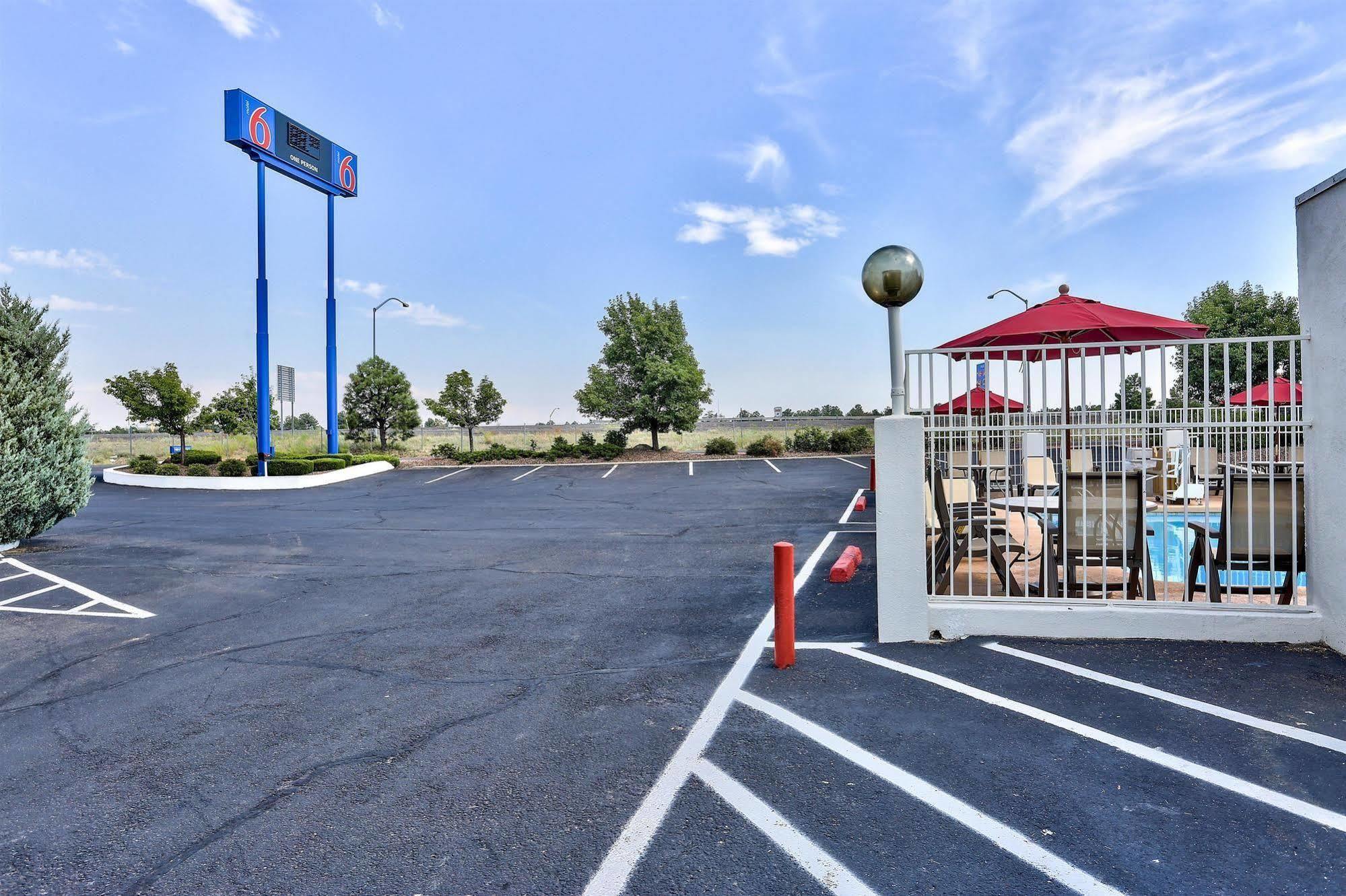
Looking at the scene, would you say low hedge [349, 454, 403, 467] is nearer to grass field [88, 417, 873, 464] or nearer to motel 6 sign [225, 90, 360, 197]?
grass field [88, 417, 873, 464]

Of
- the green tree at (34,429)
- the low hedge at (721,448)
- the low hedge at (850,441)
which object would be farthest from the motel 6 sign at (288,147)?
the low hedge at (850,441)

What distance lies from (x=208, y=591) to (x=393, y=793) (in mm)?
6137

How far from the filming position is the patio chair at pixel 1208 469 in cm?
530

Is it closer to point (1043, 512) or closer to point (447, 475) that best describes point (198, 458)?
point (447, 475)

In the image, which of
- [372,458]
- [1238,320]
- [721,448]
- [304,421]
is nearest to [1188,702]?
[721,448]

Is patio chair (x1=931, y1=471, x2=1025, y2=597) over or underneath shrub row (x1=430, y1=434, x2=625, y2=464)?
underneath

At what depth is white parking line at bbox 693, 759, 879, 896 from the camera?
2.79 metres

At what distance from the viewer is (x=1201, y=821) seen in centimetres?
316

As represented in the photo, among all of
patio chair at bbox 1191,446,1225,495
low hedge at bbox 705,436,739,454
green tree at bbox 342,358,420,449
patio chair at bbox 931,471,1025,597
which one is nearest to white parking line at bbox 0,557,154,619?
patio chair at bbox 931,471,1025,597

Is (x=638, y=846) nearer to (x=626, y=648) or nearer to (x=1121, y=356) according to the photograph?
(x=626, y=648)

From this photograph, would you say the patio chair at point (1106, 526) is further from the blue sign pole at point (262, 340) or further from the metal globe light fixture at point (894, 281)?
the blue sign pole at point (262, 340)

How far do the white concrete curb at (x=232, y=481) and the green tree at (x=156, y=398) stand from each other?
4.59m

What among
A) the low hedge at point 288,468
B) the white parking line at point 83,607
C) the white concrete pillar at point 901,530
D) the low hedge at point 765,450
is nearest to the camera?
the white concrete pillar at point 901,530

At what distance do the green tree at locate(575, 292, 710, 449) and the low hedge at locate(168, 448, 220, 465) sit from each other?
50.2 feet
